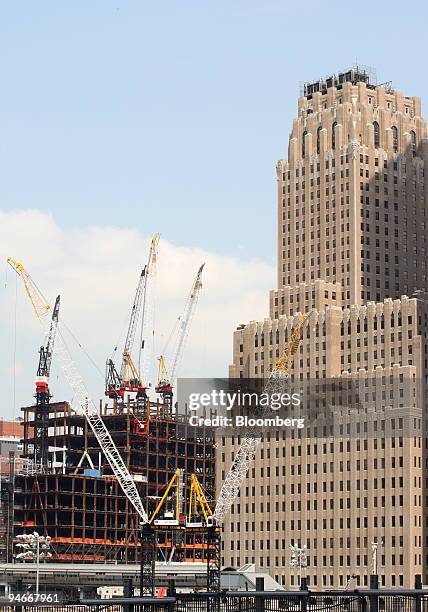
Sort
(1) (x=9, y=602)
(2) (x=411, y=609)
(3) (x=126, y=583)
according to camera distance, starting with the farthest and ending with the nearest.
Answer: (2) (x=411, y=609)
(3) (x=126, y=583)
(1) (x=9, y=602)

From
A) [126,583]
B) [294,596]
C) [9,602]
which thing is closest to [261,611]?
[294,596]

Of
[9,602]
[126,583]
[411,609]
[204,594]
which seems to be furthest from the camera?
[411,609]

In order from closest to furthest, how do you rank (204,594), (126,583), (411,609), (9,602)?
1. (9,602)
2. (126,583)
3. (204,594)
4. (411,609)

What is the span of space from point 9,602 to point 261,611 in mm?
9991

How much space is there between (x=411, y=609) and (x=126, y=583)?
13.8 m

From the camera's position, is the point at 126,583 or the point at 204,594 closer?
the point at 126,583

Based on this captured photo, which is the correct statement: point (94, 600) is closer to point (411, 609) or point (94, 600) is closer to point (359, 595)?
point (359, 595)

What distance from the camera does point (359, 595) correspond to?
160 feet

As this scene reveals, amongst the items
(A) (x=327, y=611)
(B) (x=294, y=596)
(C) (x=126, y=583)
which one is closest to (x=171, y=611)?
(C) (x=126, y=583)

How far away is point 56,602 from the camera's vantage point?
44.2m

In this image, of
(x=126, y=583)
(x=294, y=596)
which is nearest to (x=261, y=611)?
(x=294, y=596)

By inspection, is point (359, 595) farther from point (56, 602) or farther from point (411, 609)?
point (56, 602)

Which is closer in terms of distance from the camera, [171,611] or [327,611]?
[171,611]

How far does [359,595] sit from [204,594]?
19.1 feet
